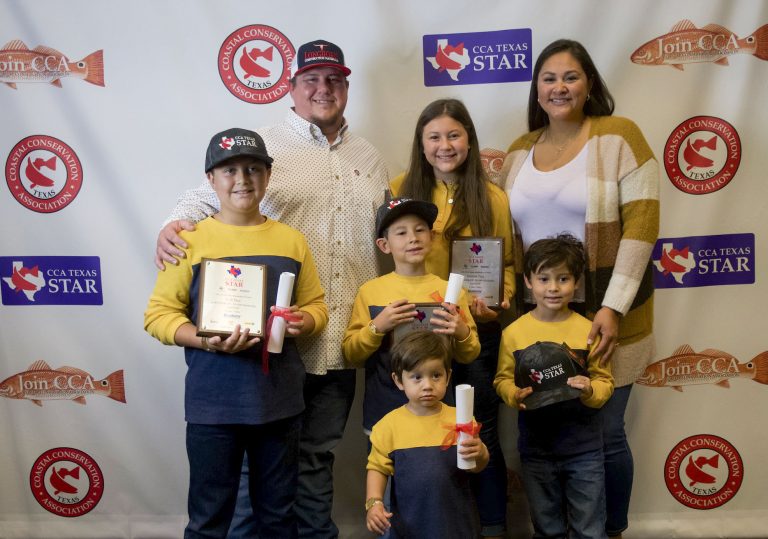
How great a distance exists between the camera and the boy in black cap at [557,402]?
218cm

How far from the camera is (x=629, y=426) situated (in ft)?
9.98

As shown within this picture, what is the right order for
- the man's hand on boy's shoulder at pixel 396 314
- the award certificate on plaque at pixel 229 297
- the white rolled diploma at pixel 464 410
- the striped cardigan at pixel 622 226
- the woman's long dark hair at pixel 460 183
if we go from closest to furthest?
the white rolled diploma at pixel 464 410, the award certificate on plaque at pixel 229 297, the man's hand on boy's shoulder at pixel 396 314, the striped cardigan at pixel 622 226, the woman's long dark hair at pixel 460 183

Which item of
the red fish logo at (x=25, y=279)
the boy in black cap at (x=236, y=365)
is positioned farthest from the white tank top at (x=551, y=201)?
the red fish logo at (x=25, y=279)

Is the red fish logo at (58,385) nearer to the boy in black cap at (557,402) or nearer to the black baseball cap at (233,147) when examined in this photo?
the black baseball cap at (233,147)

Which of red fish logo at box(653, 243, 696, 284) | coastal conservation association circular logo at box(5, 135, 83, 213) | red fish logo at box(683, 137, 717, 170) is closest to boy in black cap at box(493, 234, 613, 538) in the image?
red fish logo at box(653, 243, 696, 284)

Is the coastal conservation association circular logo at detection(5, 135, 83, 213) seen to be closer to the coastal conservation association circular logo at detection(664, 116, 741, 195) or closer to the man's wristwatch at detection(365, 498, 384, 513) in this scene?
the man's wristwatch at detection(365, 498, 384, 513)

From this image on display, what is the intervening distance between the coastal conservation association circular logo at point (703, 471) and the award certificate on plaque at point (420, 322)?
1.51m

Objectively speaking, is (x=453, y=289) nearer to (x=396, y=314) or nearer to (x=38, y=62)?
(x=396, y=314)

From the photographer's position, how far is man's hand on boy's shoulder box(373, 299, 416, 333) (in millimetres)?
2178

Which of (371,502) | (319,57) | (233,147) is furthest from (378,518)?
(319,57)

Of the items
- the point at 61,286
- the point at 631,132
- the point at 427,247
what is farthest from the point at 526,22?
the point at 61,286

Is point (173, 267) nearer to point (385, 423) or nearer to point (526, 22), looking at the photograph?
point (385, 423)

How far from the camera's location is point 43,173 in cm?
295

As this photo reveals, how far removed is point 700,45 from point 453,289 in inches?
61.4
